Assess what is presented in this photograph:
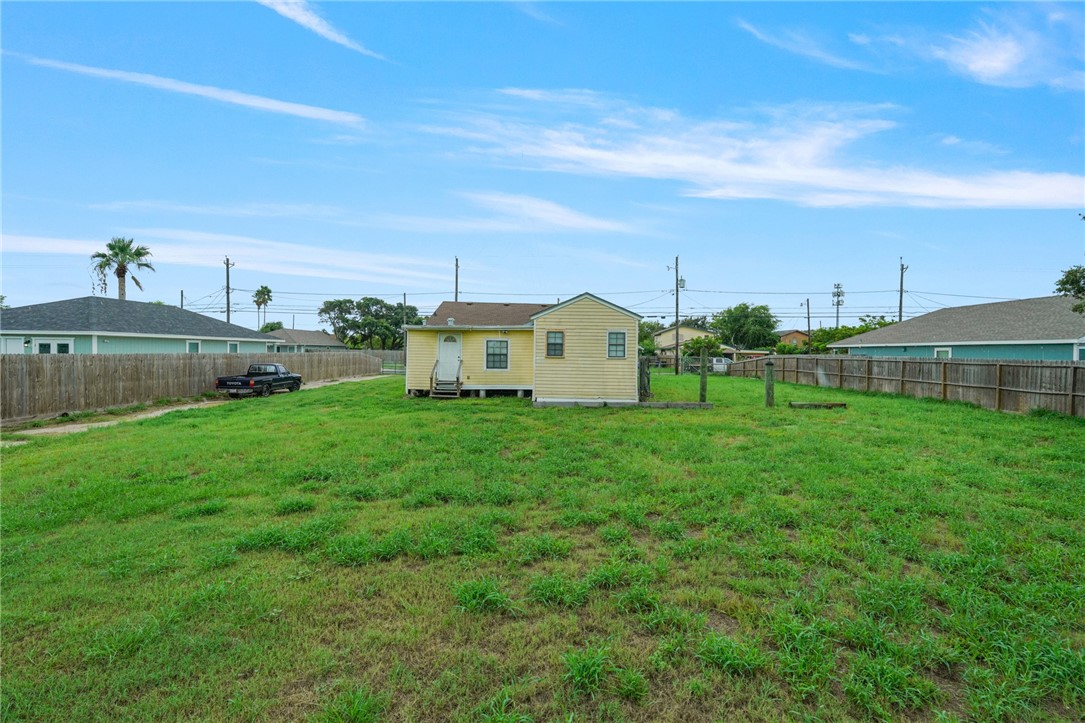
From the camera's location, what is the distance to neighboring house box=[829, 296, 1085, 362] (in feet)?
60.5

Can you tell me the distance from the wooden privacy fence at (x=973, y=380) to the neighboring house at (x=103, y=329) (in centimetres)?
3185

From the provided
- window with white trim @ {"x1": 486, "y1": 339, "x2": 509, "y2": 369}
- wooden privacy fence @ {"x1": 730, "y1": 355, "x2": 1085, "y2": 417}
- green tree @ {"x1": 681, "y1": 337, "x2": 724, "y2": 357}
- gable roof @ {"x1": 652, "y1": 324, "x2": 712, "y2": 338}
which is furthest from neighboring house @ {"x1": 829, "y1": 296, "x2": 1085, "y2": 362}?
gable roof @ {"x1": 652, "y1": 324, "x2": 712, "y2": 338}

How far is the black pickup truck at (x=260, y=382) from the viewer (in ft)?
63.2

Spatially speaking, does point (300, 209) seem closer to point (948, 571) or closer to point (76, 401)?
point (76, 401)

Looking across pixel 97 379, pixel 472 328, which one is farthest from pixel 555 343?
pixel 97 379

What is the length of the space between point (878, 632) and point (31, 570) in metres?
6.33

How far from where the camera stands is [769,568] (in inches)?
155

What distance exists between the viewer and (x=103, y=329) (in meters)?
20.2

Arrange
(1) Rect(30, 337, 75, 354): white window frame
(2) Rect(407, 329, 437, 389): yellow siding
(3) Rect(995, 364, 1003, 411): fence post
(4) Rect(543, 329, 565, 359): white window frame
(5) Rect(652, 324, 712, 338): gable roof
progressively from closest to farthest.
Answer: (3) Rect(995, 364, 1003, 411): fence post < (4) Rect(543, 329, 565, 359): white window frame < (2) Rect(407, 329, 437, 389): yellow siding < (1) Rect(30, 337, 75, 354): white window frame < (5) Rect(652, 324, 712, 338): gable roof

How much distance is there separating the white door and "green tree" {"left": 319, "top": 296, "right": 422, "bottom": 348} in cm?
4292

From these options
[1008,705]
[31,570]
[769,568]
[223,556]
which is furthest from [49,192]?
[1008,705]

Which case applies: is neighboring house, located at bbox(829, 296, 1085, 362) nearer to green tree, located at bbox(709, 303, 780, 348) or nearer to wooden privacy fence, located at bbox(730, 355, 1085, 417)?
wooden privacy fence, located at bbox(730, 355, 1085, 417)

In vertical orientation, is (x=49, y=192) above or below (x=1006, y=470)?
above

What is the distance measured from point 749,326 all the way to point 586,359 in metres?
54.8
